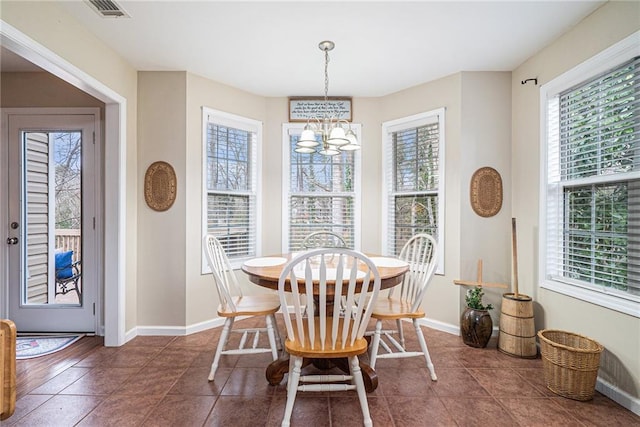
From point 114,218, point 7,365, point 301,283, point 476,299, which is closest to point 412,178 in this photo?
point 476,299

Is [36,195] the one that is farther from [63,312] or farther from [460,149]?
[460,149]

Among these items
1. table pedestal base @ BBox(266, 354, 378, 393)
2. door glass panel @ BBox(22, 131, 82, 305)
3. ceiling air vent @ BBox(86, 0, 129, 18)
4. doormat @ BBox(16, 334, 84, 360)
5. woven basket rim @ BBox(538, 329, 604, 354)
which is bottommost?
doormat @ BBox(16, 334, 84, 360)

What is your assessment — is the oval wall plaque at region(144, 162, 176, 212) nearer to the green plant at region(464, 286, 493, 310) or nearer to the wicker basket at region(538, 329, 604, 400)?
the green plant at region(464, 286, 493, 310)

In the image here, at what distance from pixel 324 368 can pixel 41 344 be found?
2.48 metres

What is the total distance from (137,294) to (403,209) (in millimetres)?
2825

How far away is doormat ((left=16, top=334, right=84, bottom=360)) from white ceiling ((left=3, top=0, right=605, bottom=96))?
2558 millimetres

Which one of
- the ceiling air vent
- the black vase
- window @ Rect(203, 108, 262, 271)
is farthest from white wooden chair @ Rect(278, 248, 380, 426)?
the ceiling air vent

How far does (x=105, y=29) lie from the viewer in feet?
7.61

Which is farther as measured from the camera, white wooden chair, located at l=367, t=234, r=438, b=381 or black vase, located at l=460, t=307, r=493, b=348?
black vase, located at l=460, t=307, r=493, b=348

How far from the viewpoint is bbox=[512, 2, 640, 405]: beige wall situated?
1876mm

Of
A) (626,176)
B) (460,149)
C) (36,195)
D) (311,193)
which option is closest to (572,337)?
(626,176)

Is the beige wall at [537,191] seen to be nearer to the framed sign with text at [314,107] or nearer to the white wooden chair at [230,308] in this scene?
the framed sign with text at [314,107]

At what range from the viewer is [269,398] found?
1930mm

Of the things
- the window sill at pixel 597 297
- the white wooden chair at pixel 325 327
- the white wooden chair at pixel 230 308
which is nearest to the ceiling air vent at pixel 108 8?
the white wooden chair at pixel 230 308
